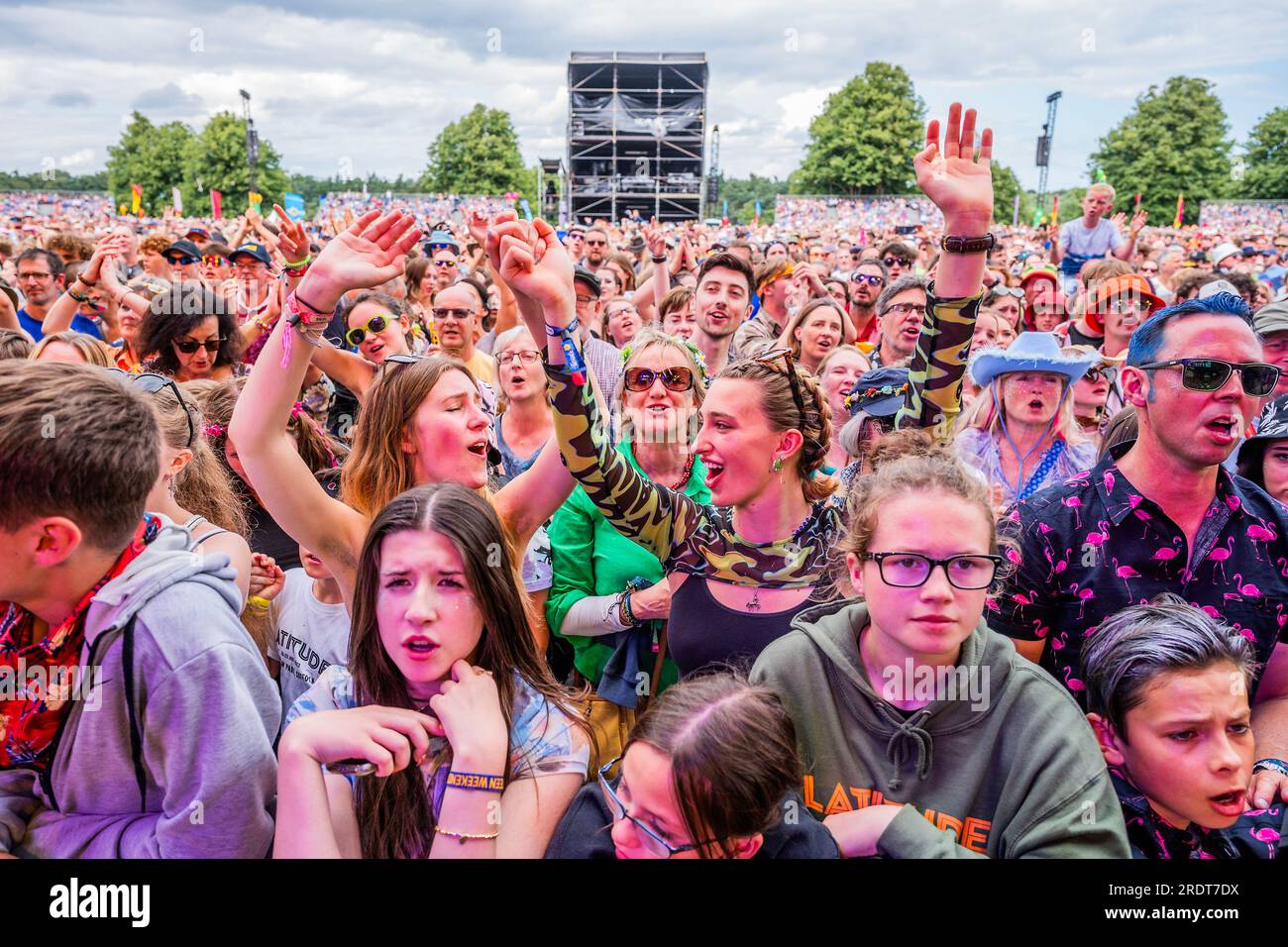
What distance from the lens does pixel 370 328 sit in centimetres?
486

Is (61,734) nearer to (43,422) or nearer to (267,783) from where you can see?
(267,783)

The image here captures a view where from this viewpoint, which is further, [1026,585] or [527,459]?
[527,459]

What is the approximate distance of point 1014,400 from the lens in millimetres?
3902

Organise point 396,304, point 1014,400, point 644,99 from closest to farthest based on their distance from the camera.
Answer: point 1014,400, point 396,304, point 644,99

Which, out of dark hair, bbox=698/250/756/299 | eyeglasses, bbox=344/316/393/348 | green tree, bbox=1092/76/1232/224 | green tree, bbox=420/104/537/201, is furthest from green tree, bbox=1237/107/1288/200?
eyeglasses, bbox=344/316/393/348

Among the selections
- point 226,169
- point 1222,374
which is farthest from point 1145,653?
point 226,169

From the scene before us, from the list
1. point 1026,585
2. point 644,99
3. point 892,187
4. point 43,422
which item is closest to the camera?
point 43,422

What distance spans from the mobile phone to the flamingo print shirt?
1585 millimetres

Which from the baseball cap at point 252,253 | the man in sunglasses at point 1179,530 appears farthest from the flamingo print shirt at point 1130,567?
the baseball cap at point 252,253

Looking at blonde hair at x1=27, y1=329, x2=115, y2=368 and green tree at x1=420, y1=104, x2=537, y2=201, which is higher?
green tree at x1=420, y1=104, x2=537, y2=201

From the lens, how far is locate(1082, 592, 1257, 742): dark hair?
1.89 m

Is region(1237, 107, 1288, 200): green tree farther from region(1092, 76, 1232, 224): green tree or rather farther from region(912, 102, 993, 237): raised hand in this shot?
region(912, 102, 993, 237): raised hand
